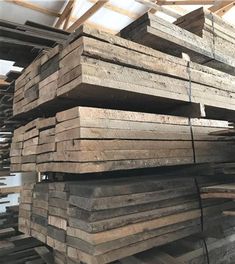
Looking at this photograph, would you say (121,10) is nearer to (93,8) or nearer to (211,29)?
(93,8)

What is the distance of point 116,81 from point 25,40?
4.80 feet

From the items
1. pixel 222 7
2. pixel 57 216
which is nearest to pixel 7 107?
pixel 57 216

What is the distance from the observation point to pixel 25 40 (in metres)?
3.06

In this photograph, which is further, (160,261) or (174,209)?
(174,209)

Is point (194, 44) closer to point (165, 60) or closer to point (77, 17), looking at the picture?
point (165, 60)

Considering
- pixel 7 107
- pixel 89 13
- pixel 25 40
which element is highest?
pixel 89 13

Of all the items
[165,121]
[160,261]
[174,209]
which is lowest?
[160,261]

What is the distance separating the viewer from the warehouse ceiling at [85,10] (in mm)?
5164

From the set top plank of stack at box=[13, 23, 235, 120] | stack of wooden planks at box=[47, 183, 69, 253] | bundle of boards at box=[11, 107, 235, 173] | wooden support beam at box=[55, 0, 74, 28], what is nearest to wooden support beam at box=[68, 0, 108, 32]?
wooden support beam at box=[55, 0, 74, 28]

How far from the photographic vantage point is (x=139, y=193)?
2166 mm

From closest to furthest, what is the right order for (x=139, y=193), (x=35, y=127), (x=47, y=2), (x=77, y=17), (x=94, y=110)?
(x=94, y=110), (x=139, y=193), (x=35, y=127), (x=47, y=2), (x=77, y=17)

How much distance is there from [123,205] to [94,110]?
2.21 ft

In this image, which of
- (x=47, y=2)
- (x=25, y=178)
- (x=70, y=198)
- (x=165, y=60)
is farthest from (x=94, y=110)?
(x=25, y=178)

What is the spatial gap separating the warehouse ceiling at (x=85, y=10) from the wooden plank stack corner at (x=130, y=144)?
8.24 ft
